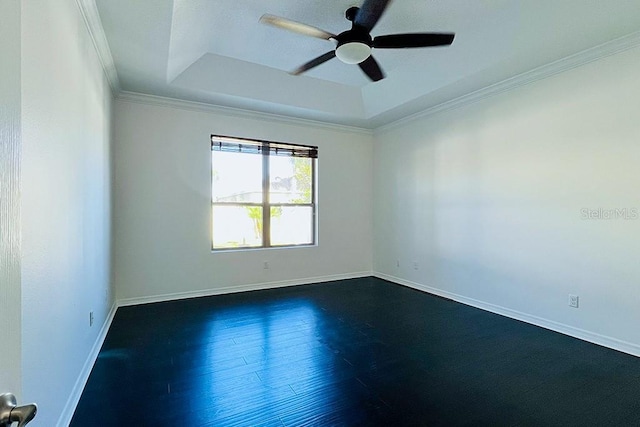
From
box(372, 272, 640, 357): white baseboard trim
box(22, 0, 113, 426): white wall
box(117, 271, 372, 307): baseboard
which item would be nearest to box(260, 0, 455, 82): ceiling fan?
box(22, 0, 113, 426): white wall

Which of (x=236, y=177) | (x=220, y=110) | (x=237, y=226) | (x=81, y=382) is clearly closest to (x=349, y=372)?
(x=81, y=382)

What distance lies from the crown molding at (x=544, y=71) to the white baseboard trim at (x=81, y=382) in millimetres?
4567

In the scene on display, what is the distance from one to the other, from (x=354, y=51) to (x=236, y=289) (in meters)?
3.41

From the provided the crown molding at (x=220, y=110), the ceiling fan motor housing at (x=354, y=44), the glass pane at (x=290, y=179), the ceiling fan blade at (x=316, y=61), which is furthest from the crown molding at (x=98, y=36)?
the glass pane at (x=290, y=179)

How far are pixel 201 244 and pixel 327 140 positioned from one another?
2.52 m

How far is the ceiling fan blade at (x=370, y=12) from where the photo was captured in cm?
208

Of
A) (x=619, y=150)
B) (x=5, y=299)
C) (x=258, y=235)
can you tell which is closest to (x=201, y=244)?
(x=258, y=235)

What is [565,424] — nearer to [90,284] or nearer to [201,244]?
[90,284]

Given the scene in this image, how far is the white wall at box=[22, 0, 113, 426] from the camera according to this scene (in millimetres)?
1298

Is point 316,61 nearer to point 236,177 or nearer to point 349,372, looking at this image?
point 236,177

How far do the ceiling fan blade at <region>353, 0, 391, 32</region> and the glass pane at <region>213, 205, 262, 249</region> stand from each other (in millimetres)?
3008

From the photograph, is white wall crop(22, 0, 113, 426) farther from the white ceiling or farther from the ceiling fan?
the ceiling fan

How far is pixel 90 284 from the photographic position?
8.01 feet

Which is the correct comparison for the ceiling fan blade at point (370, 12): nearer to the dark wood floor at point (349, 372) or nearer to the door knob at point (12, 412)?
the door knob at point (12, 412)
